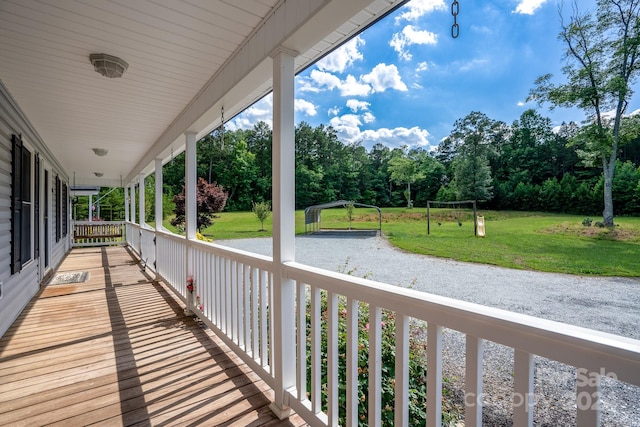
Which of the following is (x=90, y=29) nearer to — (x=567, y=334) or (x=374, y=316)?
(x=374, y=316)

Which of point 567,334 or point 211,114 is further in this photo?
point 211,114

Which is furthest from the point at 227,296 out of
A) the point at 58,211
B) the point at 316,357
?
the point at 58,211

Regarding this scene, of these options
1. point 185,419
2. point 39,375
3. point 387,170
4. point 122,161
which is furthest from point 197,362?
point 122,161

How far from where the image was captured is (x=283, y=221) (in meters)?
1.93

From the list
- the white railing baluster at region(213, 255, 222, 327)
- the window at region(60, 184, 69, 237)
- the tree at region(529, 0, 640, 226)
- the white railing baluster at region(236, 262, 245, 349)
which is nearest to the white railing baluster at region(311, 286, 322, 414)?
the white railing baluster at region(236, 262, 245, 349)

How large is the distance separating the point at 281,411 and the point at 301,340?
0.44m

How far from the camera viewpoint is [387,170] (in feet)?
7.07

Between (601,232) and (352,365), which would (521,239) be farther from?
(352,365)

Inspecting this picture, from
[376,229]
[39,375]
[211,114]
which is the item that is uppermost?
[211,114]

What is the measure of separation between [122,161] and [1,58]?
522cm

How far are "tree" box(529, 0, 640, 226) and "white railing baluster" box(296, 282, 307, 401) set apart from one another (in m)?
1.37

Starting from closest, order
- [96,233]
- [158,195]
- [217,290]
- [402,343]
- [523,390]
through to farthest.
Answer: [523,390], [402,343], [217,290], [158,195], [96,233]

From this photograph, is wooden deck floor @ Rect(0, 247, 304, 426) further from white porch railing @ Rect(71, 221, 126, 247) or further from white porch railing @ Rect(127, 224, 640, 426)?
white porch railing @ Rect(71, 221, 126, 247)

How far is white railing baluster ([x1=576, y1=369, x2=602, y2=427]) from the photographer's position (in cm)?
73
